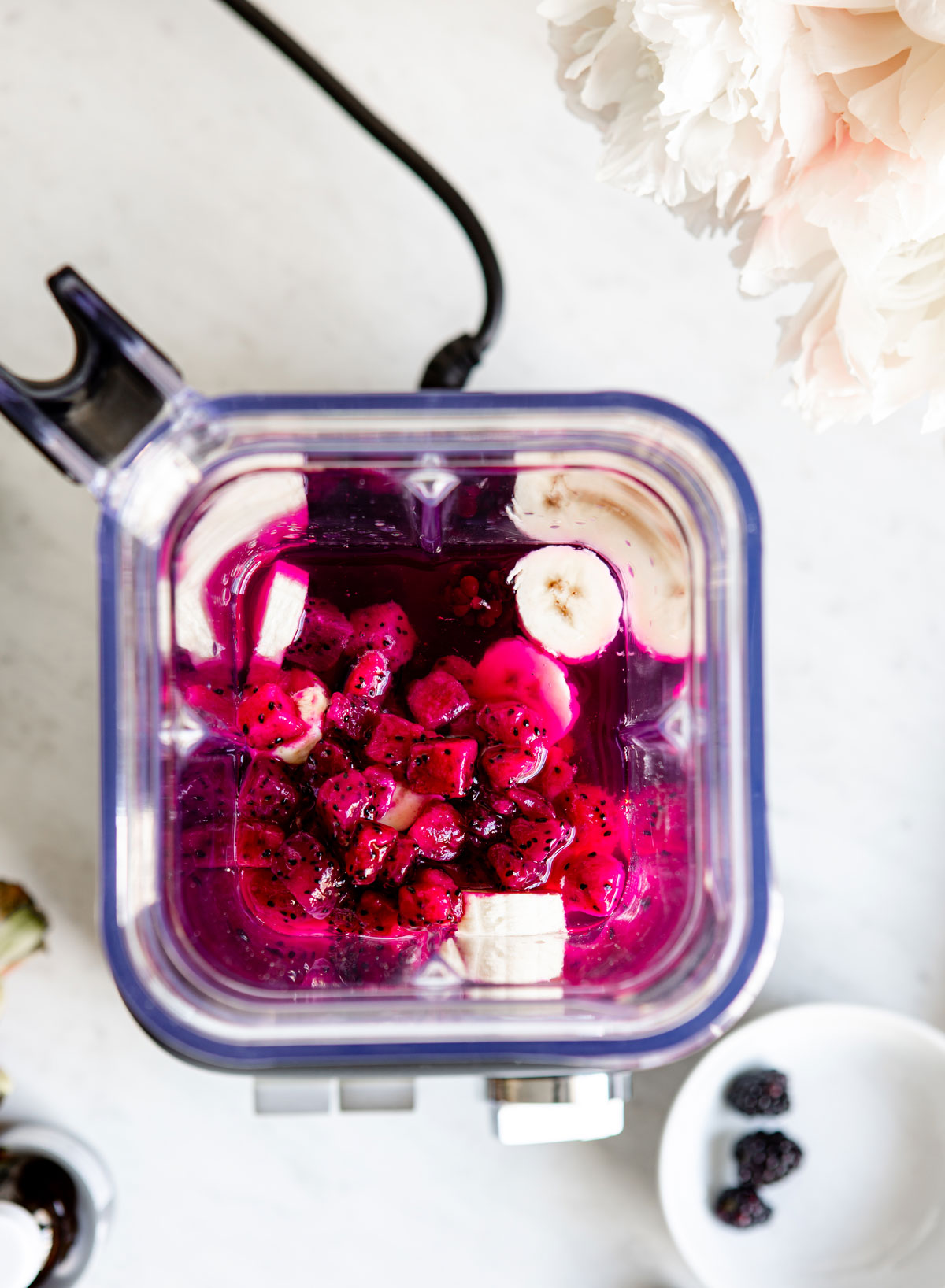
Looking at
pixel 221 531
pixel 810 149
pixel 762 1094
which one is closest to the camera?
pixel 810 149

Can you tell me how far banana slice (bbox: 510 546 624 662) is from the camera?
0.58 m

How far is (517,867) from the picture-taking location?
1.79 feet

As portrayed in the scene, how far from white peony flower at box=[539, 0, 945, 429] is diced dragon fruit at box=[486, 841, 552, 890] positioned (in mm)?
264

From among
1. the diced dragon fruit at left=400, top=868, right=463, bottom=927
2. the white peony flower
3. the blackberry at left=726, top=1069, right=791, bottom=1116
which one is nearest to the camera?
the white peony flower

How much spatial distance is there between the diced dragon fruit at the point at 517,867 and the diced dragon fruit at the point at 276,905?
0.10 meters

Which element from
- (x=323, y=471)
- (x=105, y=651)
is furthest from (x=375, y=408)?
(x=105, y=651)

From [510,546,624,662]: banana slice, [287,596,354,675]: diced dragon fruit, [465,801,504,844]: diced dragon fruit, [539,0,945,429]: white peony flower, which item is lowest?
[465,801,504,844]: diced dragon fruit

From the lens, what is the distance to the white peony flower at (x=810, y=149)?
43 cm

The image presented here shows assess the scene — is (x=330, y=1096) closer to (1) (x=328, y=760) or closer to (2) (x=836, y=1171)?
(1) (x=328, y=760)

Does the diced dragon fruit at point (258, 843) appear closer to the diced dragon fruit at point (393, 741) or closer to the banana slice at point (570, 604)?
the diced dragon fruit at point (393, 741)

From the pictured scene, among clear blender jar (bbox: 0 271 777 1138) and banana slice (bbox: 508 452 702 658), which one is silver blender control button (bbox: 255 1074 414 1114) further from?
banana slice (bbox: 508 452 702 658)

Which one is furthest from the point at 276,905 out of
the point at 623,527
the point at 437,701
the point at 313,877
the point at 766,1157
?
the point at 766,1157

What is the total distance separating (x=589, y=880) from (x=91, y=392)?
0.34m

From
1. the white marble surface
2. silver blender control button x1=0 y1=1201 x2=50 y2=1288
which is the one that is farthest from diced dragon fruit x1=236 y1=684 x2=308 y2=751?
silver blender control button x1=0 y1=1201 x2=50 y2=1288
